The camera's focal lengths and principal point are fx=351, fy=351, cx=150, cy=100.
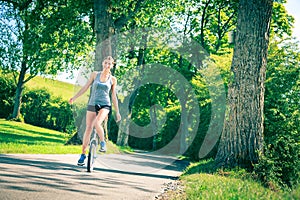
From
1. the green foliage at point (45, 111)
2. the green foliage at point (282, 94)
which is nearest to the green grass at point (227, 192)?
the green foliage at point (282, 94)

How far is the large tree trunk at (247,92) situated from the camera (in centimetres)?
980

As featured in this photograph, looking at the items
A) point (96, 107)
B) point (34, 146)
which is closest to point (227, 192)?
point (96, 107)

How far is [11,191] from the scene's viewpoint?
505 cm

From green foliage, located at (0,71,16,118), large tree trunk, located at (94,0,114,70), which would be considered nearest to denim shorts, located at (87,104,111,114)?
large tree trunk, located at (94,0,114,70)

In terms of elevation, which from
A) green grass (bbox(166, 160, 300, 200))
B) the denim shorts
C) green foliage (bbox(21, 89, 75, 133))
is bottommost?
green grass (bbox(166, 160, 300, 200))

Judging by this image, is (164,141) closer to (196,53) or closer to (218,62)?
(196,53)

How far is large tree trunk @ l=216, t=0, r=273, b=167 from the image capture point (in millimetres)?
9797

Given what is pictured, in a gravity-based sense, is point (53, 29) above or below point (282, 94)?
above

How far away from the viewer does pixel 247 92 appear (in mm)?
9883

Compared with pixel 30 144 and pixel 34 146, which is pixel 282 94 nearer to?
pixel 34 146

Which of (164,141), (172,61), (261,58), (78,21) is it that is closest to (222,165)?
(261,58)

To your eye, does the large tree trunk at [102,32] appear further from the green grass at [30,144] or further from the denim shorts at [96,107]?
the denim shorts at [96,107]

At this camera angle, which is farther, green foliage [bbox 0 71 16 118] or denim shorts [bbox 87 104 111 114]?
green foliage [bbox 0 71 16 118]

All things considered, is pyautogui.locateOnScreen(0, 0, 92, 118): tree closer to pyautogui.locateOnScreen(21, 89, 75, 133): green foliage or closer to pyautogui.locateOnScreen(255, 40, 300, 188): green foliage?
pyautogui.locateOnScreen(255, 40, 300, 188): green foliage
